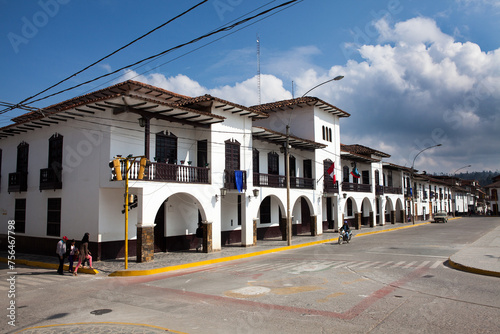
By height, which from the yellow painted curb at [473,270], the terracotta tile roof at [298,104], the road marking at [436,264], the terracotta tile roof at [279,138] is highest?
the terracotta tile roof at [298,104]

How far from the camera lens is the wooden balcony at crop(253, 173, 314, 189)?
23.2 meters

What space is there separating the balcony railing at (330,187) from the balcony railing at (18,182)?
21.2 metres

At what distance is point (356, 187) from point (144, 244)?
2522cm

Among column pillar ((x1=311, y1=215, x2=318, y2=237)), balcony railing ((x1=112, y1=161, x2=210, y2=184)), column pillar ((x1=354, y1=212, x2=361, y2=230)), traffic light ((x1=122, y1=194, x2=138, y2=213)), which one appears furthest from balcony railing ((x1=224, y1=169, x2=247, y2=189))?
column pillar ((x1=354, y1=212, x2=361, y2=230))

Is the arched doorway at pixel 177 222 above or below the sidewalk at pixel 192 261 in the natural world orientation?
above

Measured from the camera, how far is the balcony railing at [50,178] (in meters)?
18.5

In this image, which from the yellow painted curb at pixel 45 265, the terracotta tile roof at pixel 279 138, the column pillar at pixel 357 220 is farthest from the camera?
the column pillar at pixel 357 220

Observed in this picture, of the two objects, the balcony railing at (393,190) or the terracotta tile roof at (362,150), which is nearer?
the terracotta tile roof at (362,150)

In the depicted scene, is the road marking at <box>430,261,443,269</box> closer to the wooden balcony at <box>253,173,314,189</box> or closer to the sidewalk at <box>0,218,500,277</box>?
the sidewalk at <box>0,218,500,277</box>

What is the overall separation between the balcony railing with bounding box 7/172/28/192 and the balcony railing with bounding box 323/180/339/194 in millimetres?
21163

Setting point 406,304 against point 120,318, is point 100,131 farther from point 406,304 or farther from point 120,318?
point 406,304

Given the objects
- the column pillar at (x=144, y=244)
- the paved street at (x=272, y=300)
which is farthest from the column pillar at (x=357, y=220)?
the column pillar at (x=144, y=244)

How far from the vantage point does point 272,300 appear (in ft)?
29.0

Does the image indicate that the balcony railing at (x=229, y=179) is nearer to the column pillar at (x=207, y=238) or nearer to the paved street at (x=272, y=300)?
the column pillar at (x=207, y=238)
